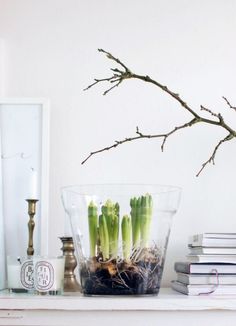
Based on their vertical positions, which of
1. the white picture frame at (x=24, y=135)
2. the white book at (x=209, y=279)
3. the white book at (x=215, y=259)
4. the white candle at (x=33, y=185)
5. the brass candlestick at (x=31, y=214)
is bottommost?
the white book at (x=209, y=279)

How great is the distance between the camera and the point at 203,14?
57.5 inches

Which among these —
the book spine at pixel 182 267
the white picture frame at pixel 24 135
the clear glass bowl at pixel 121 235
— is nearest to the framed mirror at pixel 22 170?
the white picture frame at pixel 24 135

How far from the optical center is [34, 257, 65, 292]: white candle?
1151 mm

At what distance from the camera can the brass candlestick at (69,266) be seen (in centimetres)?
121

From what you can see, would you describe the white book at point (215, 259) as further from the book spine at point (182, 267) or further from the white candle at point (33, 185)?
the white candle at point (33, 185)

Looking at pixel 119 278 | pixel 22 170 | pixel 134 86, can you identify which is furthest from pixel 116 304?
pixel 134 86

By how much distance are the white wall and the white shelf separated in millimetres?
290

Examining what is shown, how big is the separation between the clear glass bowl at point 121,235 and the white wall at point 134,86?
0.19 metres

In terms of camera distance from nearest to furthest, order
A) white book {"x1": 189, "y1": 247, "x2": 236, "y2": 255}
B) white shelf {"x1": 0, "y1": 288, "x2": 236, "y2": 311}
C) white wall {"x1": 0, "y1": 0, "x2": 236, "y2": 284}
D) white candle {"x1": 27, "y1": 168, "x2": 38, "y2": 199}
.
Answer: white shelf {"x1": 0, "y1": 288, "x2": 236, "y2": 311} → white book {"x1": 189, "y1": 247, "x2": 236, "y2": 255} → white candle {"x1": 27, "y1": 168, "x2": 38, "y2": 199} → white wall {"x1": 0, "y1": 0, "x2": 236, "y2": 284}

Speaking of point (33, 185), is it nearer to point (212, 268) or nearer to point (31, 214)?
point (31, 214)

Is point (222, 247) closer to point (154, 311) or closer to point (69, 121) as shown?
point (154, 311)

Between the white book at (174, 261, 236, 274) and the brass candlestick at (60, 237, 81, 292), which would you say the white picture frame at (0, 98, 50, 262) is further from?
the white book at (174, 261, 236, 274)

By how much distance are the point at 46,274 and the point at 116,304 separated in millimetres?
167

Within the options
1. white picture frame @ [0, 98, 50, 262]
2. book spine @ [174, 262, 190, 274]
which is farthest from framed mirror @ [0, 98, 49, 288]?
book spine @ [174, 262, 190, 274]
